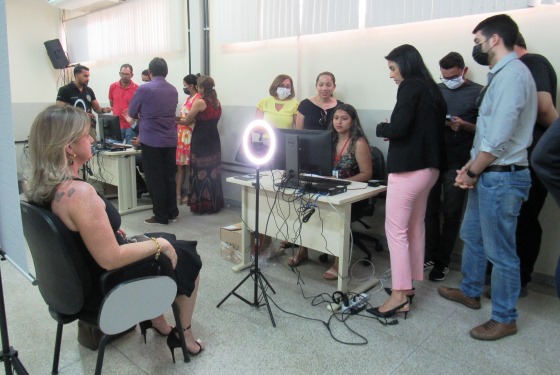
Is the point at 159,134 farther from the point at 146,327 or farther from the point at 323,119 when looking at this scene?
the point at 146,327

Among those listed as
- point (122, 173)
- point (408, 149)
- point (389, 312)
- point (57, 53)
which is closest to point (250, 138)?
point (408, 149)

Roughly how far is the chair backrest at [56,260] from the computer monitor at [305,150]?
→ 4.42 feet

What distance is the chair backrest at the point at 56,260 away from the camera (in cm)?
141

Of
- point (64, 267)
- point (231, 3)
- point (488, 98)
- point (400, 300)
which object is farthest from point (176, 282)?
point (231, 3)

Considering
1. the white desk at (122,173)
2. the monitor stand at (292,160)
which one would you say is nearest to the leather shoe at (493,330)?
the monitor stand at (292,160)

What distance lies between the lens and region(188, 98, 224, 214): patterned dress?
170 inches

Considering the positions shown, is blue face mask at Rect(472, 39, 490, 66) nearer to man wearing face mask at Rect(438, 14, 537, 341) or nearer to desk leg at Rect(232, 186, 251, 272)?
man wearing face mask at Rect(438, 14, 537, 341)

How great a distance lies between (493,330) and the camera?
2.14m

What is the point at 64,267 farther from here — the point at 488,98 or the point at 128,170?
the point at 128,170

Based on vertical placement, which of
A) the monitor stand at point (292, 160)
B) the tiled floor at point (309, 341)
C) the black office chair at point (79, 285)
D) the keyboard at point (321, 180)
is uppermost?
the monitor stand at point (292, 160)

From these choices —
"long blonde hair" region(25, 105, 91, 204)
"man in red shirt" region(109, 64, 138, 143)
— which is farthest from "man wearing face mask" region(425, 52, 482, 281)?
"man in red shirt" region(109, 64, 138, 143)

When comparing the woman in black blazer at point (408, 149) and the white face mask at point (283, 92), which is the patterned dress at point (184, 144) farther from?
the woman in black blazer at point (408, 149)

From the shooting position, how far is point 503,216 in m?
2.03

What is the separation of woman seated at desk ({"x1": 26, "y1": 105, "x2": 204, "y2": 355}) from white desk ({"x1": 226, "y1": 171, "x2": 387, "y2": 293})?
3.87 feet
